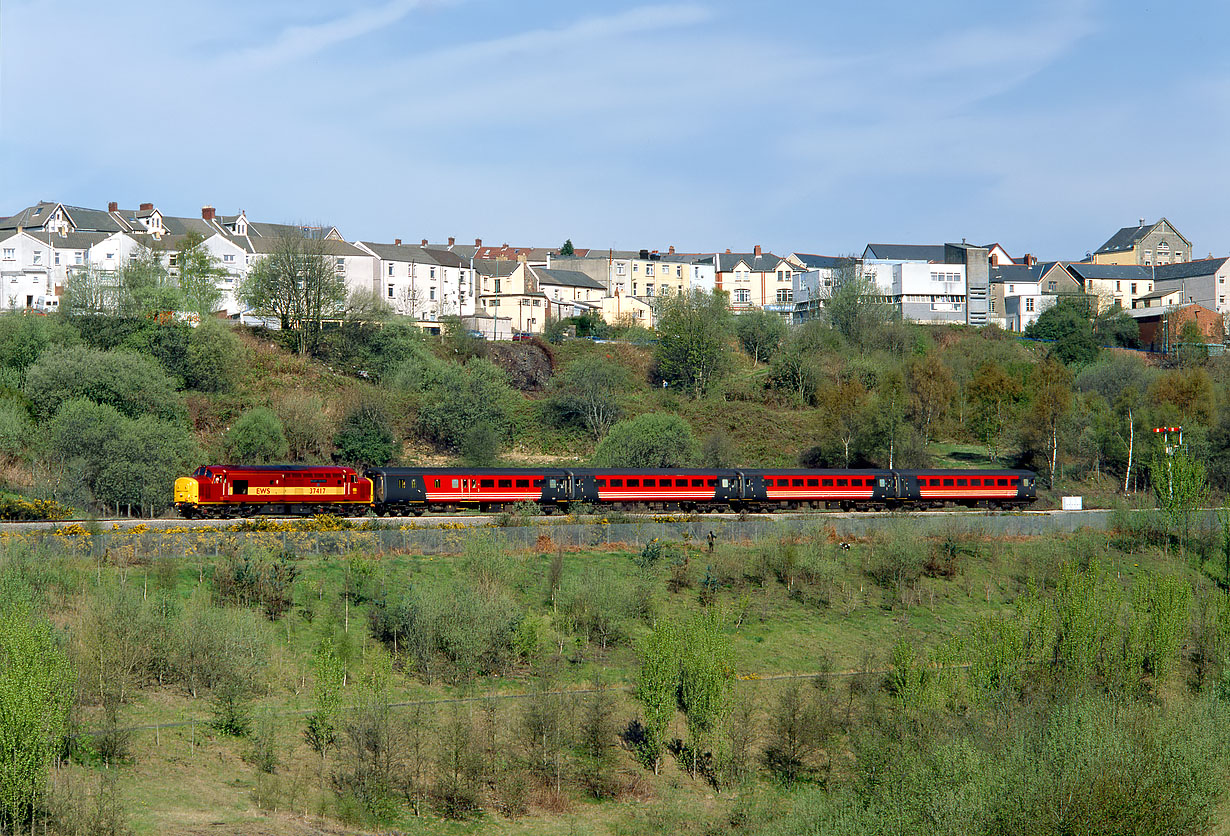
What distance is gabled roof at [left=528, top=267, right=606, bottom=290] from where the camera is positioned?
114m

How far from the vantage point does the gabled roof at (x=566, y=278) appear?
374ft

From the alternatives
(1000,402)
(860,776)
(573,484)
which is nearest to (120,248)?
(573,484)

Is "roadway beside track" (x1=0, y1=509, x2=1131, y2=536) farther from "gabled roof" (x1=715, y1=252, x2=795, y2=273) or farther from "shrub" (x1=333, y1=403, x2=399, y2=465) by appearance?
"gabled roof" (x1=715, y1=252, x2=795, y2=273)

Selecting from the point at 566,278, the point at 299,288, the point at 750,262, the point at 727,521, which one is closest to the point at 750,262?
the point at 750,262

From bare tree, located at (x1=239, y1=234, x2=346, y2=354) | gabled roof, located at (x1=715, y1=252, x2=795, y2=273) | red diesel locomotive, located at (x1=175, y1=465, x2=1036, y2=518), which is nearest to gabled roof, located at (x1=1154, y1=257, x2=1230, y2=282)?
gabled roof, located at (x1=715, y1=252, x2=795, y2=273)

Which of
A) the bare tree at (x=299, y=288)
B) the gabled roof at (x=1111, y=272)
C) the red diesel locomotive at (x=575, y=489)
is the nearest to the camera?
the red diesel locomotive at (x=575, y=489)

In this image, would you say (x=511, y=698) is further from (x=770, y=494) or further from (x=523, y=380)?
(x=523, y=380)

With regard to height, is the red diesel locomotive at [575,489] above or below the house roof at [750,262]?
below

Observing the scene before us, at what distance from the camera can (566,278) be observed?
118 meters

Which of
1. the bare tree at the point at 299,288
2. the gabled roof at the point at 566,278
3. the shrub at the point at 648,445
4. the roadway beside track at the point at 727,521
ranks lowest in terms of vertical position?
the roadway beside track at the point at 727,521

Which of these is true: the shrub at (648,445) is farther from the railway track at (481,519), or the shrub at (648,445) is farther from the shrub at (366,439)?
the shrub at (366,439)

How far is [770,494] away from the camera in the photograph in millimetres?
55156

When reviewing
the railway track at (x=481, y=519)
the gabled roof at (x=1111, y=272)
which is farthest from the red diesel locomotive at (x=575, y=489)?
the gabled roof at (x=1111, y=272)

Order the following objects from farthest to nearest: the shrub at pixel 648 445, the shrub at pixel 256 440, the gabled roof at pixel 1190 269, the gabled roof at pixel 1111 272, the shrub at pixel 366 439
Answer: the gabled roof at pixel 1111 272, the gabled roof at pixel 1190 269, the shrub at pixel 366 439, the shrub at pixel 648 445, the shrub at pixel 256 440
